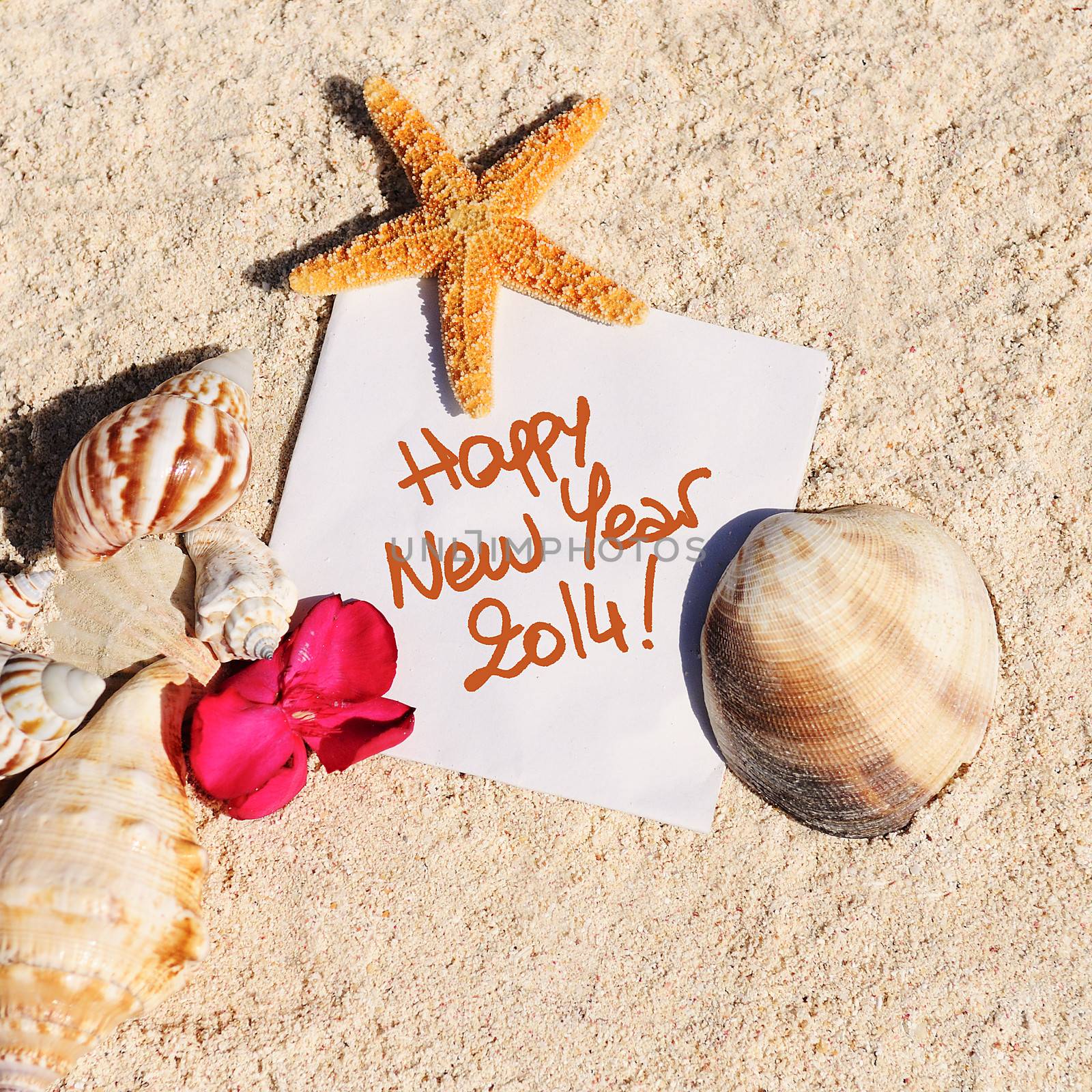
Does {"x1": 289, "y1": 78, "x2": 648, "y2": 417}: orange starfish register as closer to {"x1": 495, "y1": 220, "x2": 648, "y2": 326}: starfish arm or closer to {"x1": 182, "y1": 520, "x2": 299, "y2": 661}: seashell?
{"x1": 495, "y1": 220, "x2": 648, "y2": 326}: starfish arm

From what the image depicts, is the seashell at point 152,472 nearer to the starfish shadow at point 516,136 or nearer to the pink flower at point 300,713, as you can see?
the pink flower at point 300,713

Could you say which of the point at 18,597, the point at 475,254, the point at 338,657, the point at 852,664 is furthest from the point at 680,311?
the point at 18,597

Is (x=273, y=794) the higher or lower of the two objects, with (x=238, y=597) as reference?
lower

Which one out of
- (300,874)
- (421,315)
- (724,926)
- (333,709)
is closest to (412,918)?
(300,874)

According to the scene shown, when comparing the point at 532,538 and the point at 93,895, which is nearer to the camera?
the point at 93,895

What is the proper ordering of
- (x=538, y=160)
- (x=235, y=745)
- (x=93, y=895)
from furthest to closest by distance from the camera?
(x=538, y=160) → (x=235, y=745) → (x=93, y=895)

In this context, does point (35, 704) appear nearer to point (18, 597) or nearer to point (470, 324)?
point (18, 597)

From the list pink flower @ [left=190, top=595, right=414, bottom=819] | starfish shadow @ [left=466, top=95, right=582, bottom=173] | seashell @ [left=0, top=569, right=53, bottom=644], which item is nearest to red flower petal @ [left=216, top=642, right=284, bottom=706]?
pink flower @ [left=190, top=595, right=414, bottom=819]
